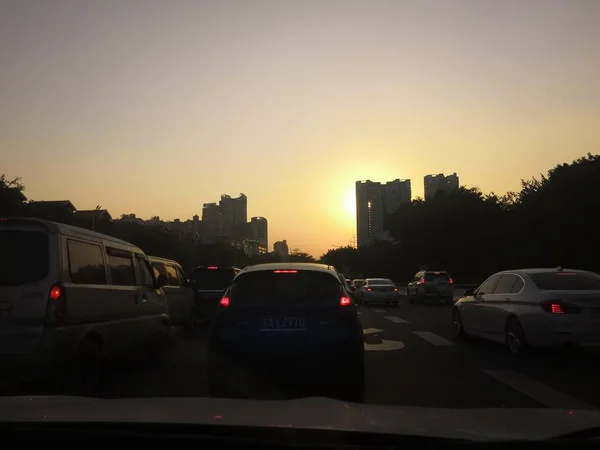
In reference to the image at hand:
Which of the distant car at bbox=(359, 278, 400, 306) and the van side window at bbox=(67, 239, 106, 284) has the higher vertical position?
the van side window at bbox=(67, 239, 106, 284)

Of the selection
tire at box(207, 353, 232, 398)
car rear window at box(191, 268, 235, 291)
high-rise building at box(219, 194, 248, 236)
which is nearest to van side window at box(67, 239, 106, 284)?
tire at box(207, 353, 232, 398)

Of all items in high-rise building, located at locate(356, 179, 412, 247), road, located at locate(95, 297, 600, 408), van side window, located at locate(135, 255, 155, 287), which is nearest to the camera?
road, located at locate(95, 297, 600, 408)

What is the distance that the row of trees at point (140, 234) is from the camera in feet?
124

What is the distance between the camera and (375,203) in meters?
141

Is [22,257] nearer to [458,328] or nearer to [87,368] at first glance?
[87,368]

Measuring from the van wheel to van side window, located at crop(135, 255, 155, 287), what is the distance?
2.04m

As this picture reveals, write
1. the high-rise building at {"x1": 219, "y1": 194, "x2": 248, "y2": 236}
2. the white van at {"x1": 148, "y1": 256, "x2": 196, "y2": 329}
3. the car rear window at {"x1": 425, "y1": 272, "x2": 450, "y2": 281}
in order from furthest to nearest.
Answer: the high-rise building at {"x1": 219, "y1": 194, "x2": 248, "y2": 236}, the car rear window at {"x1": 425, "y1": 272, "x2": 450, "y2": 281}, the white van at {"x1": 148, "y1": 256, "x2": 196, "y2": 329}

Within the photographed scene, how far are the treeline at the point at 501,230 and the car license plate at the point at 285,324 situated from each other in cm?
3977

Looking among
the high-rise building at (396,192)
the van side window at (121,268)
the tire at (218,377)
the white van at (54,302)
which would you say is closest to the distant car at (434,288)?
the van side window at (121,268)

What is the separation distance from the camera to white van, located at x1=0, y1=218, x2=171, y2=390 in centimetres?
607

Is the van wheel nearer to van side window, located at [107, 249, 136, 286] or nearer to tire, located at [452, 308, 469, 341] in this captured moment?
van side window, located at [107, 249, 136, 286]

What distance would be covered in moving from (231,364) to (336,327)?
48.4 inches

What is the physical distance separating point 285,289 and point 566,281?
6.07 meters

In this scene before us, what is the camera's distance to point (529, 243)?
46.9m
